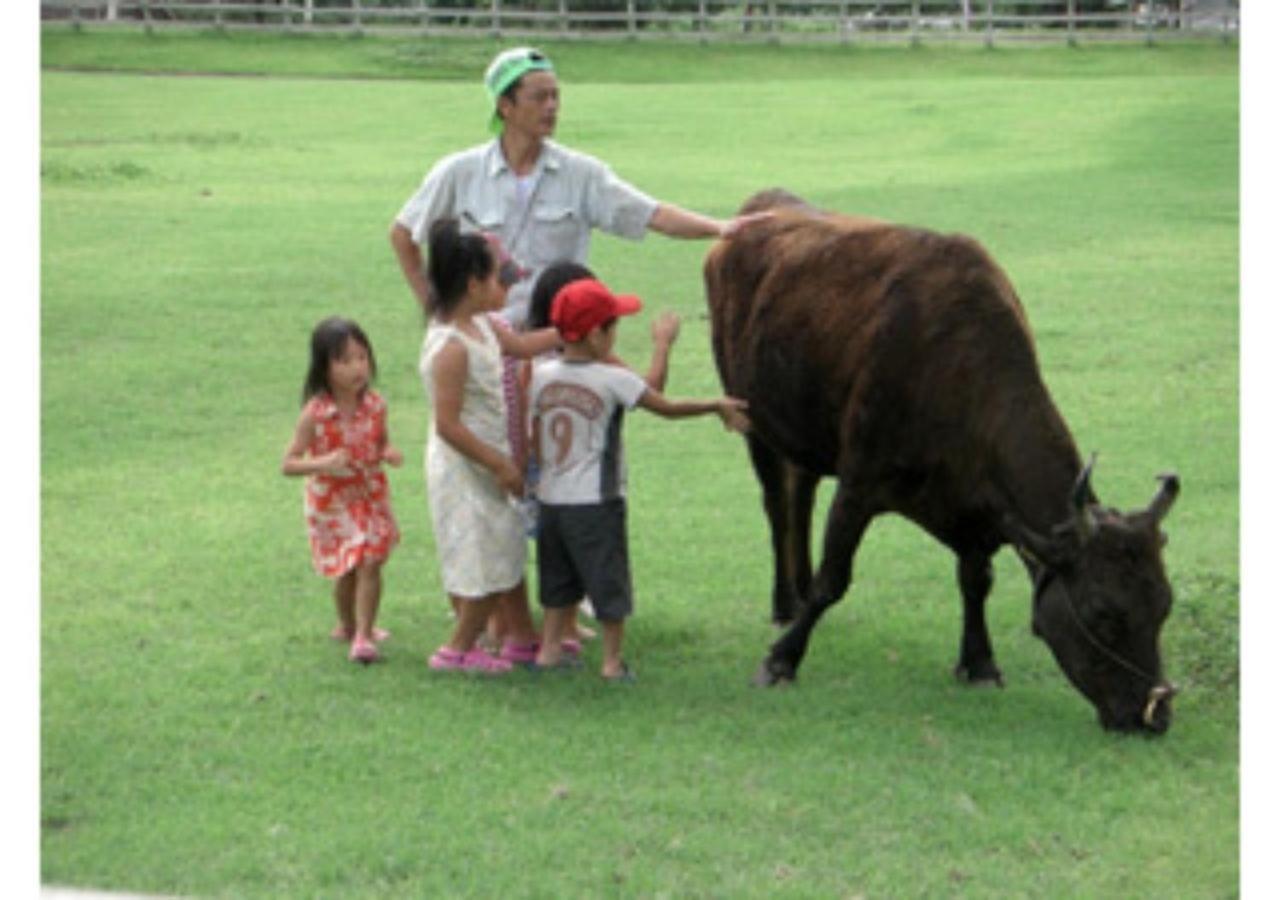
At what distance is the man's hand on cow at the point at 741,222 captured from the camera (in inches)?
292

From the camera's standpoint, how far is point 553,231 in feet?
23.1

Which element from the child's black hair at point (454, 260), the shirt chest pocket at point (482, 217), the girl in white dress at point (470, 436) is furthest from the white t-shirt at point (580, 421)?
the shirt chest pocket at point (482, 217)

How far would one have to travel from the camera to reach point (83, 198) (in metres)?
18.4

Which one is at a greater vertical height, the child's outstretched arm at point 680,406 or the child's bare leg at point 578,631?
the child's outstretched arm at point 680,406

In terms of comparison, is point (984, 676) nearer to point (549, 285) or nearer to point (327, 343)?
point (549, 285)

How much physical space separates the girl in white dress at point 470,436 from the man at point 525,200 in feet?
0.98

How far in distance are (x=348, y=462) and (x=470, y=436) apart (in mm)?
519

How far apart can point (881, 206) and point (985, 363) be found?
458 inches

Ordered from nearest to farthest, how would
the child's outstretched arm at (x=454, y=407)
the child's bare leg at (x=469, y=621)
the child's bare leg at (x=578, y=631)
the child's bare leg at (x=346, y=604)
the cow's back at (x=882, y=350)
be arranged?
1. the cow's back at (x=882, y=350)
2. the child's outstretched arm at (x=454, y=407)
3. the child's bare leg at (x=469, y=621)
4. the child's bare leg at (x=346, y=604)
5. the child's bare leg at (x=578, y=631)

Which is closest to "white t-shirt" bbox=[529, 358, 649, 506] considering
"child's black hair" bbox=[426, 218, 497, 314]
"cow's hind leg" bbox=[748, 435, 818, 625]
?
"child's black hair" bbox=[426, 218, 497, 314]

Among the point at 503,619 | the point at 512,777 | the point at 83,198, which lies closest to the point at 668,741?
the point at 512,777

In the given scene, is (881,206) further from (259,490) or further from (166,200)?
(259,490)

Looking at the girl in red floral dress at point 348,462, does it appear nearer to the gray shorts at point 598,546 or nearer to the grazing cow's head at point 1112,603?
the gray shorts at point 598,546

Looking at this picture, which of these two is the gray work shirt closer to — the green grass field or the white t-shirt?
the white t-shirt
